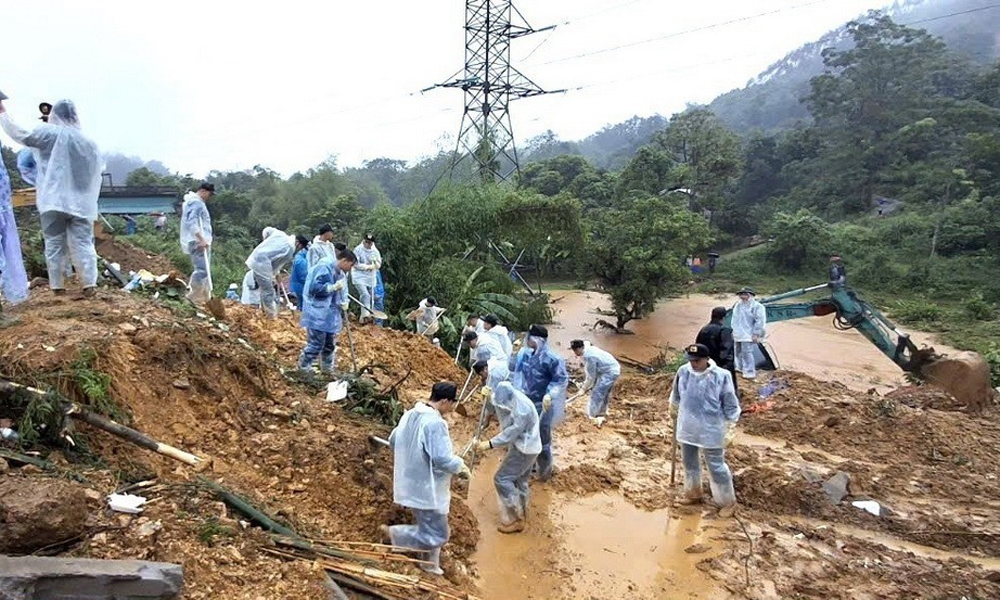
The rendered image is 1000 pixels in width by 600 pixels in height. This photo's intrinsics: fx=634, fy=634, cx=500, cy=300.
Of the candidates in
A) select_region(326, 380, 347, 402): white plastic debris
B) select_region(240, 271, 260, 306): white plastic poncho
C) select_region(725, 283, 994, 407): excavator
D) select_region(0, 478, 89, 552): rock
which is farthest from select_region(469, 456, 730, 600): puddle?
select_region(240, 271, 260, 306): white plastic poncho

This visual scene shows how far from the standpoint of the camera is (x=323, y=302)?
709cm

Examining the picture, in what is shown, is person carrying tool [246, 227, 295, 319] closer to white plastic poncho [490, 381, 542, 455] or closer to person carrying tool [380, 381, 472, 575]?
white plastic poncho [490, 381, 542, 455]

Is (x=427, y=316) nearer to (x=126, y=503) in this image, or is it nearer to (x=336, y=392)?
(x=336, y=392)

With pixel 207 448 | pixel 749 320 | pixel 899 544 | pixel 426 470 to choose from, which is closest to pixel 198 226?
pixel 207 448

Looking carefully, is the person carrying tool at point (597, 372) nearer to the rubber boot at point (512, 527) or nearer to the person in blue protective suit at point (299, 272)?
the rubber boot at point (512, 527)

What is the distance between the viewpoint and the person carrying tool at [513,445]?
5449 mm

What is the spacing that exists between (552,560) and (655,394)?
569cm

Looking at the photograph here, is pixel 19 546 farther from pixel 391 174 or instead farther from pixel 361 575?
pixel 391 174

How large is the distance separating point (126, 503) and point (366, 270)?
8039mm

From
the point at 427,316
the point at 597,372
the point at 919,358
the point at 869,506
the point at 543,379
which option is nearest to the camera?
the point at 869,506

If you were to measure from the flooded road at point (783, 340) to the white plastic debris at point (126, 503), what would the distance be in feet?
40.9

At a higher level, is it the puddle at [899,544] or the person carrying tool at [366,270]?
the person carrying tool at [366,270]

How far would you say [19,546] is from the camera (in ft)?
9.57

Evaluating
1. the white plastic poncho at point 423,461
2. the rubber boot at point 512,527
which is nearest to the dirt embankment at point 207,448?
the rubber boot at point 512,527
